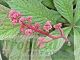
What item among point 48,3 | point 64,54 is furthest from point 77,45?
point 48,3

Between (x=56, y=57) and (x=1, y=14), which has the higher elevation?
(x=1, y=14)

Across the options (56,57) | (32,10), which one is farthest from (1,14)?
(56,57)

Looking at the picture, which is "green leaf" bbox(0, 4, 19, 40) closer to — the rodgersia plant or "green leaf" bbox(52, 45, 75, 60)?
the rodgersia plant

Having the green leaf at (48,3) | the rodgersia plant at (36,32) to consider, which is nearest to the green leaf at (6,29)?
the rodgersia plant at (36,32)

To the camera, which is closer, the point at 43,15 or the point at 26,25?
the point at 26,25

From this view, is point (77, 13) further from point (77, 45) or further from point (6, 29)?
point (6, 29)

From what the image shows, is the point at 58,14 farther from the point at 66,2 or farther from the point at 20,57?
the point at 20,57

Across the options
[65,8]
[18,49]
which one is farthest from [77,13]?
[18,49]

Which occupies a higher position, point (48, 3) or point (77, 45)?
point (48, 3)

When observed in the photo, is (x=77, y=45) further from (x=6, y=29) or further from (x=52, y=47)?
(x=6, y=29)
